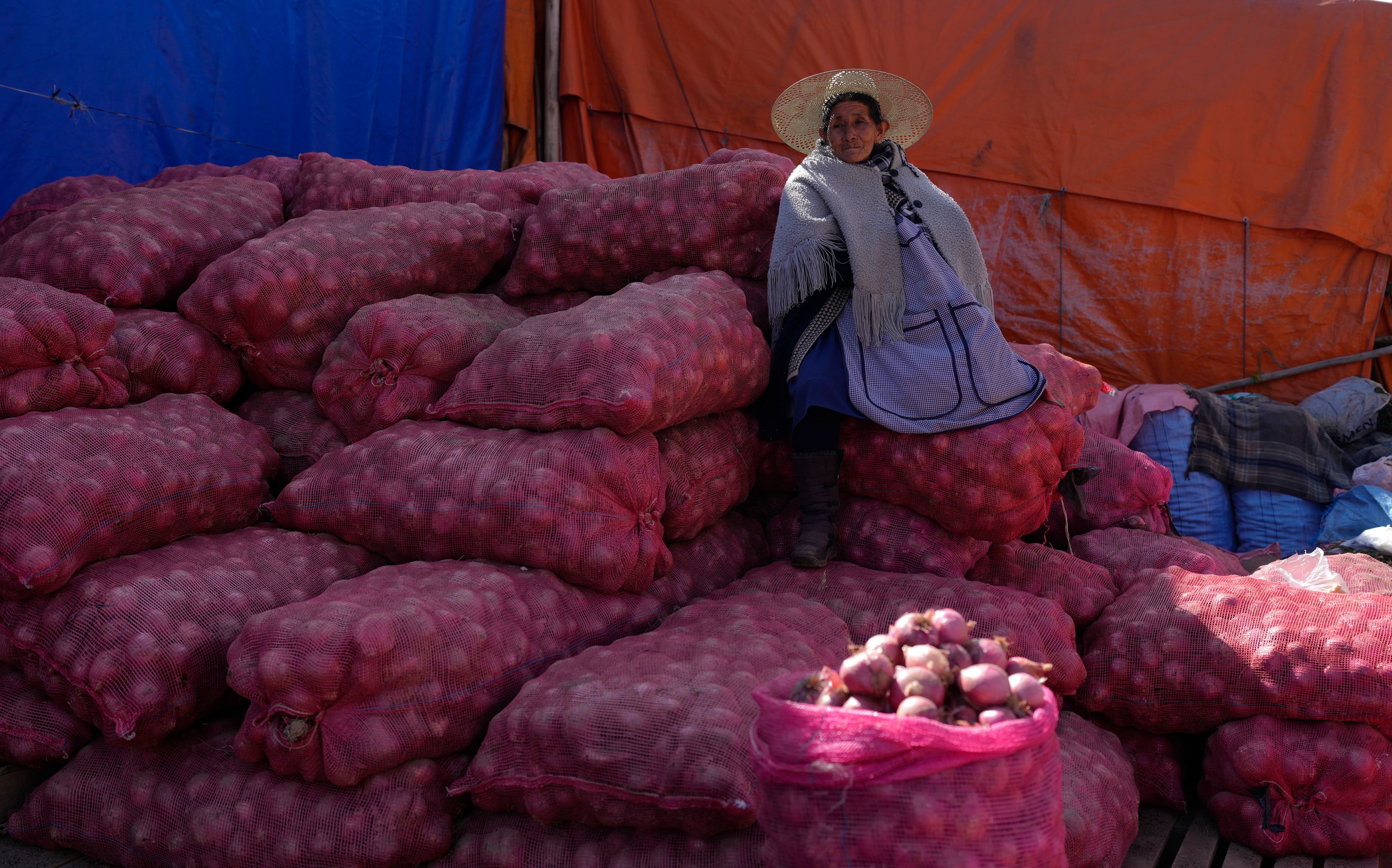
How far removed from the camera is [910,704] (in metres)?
1.24

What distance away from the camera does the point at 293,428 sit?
2.71 metres

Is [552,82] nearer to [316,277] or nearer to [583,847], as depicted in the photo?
[316,277]

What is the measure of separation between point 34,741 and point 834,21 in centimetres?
548

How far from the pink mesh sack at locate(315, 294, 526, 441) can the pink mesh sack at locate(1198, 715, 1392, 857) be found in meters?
2.14

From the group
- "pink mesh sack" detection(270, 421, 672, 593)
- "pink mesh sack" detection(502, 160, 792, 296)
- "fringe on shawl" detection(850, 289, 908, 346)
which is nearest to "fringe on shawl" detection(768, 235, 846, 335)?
"fringe on shawl" detection(850, 289, 908, 346)

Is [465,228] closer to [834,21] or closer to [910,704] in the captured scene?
[910,704]

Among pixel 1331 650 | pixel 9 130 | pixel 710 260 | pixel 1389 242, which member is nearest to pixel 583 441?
pixel 710 260

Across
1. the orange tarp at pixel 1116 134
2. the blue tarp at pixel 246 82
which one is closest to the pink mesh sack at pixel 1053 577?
the orange tarp at pixel 1116 134

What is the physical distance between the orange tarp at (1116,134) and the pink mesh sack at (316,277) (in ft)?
10.5

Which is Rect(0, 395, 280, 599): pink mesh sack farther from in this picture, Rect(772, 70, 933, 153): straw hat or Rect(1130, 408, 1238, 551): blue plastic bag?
Rect(1130, 408, 1238, 551): blue plastic bag

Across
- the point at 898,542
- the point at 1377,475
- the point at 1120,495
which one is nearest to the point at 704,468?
the point at 898,542

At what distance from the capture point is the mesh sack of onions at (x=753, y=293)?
2.95 metres

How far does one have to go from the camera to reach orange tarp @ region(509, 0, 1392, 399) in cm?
557

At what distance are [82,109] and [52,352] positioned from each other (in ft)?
7.95
